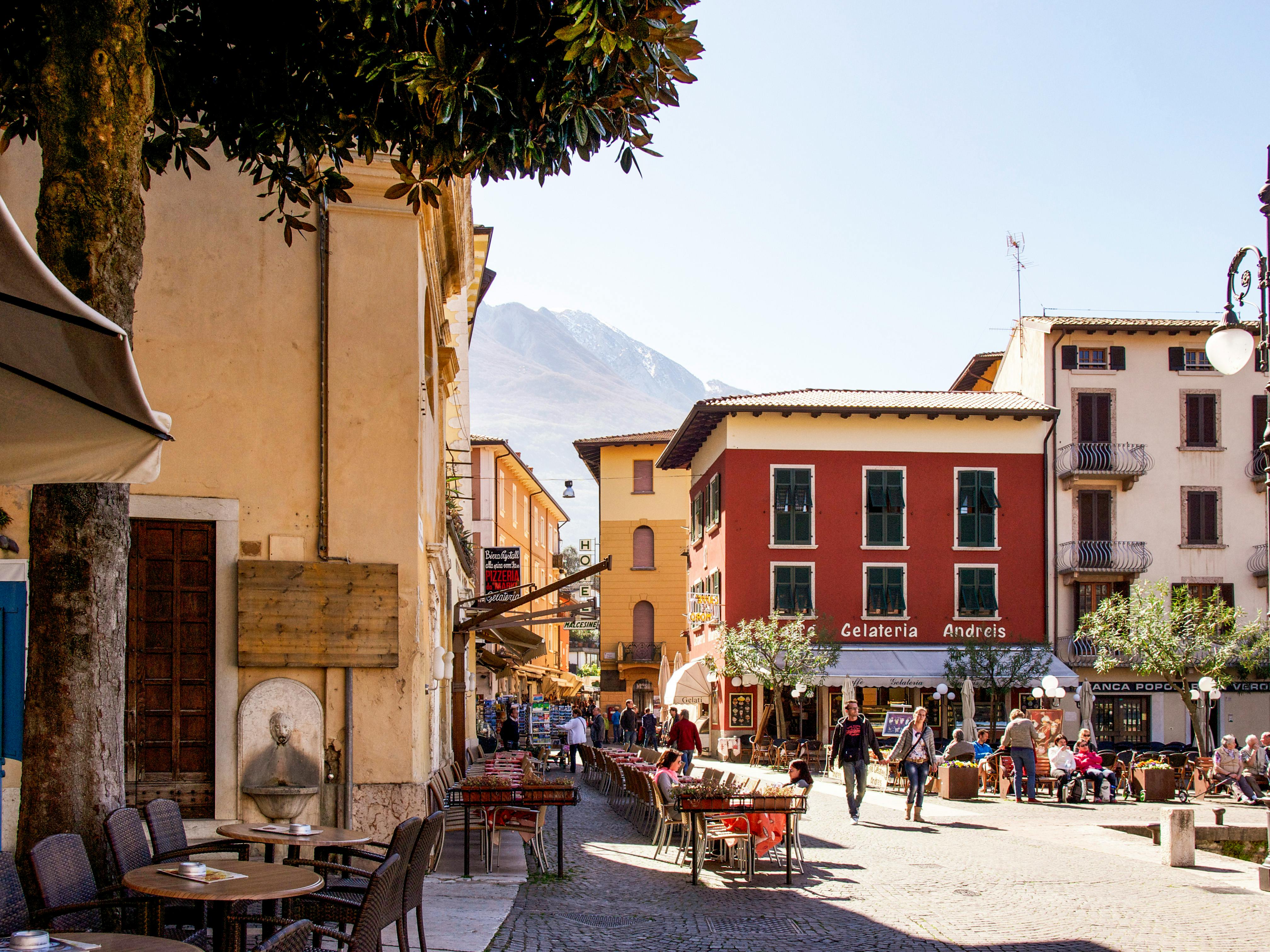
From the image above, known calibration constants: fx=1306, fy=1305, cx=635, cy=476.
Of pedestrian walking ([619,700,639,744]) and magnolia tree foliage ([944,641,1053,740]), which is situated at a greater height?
magnolia tree foliage ([944,641,1053,740])

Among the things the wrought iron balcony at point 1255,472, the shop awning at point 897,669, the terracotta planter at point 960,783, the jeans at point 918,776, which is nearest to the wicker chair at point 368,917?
the jeans at point 918,776

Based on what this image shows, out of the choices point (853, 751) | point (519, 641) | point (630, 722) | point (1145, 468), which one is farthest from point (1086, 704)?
point (853, 751)

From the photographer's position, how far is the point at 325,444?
11.8 metres

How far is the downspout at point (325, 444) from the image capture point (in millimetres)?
11516

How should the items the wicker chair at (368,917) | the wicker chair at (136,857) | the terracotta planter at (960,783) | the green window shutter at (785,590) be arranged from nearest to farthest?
the wicker chair at (368,917) → the wicker chair at (136,857) → the terracotta planter at (960,783) → the green window shutter at (785,590)

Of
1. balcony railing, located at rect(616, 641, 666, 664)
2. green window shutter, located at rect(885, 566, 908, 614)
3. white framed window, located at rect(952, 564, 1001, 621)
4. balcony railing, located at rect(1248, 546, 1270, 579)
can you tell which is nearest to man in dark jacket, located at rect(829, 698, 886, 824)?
green window shutter, located at rect(885, 566, 908, 614)

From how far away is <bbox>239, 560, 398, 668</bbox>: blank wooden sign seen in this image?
37.4 feet

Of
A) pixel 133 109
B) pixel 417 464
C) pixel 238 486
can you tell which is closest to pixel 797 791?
pixel 417 464

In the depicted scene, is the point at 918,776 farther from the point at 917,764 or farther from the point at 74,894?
the point at 74,894

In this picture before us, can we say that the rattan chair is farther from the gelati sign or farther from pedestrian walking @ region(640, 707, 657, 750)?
pedestrian walking @ region(640, 707, 657, 750)

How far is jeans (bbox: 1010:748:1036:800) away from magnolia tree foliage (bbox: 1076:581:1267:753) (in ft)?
34.6

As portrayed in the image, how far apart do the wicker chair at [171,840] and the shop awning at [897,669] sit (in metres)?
29.3

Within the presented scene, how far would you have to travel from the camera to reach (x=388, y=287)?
12125mm

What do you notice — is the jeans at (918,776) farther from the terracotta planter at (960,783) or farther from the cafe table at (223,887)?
the cafe table at (223,887)
